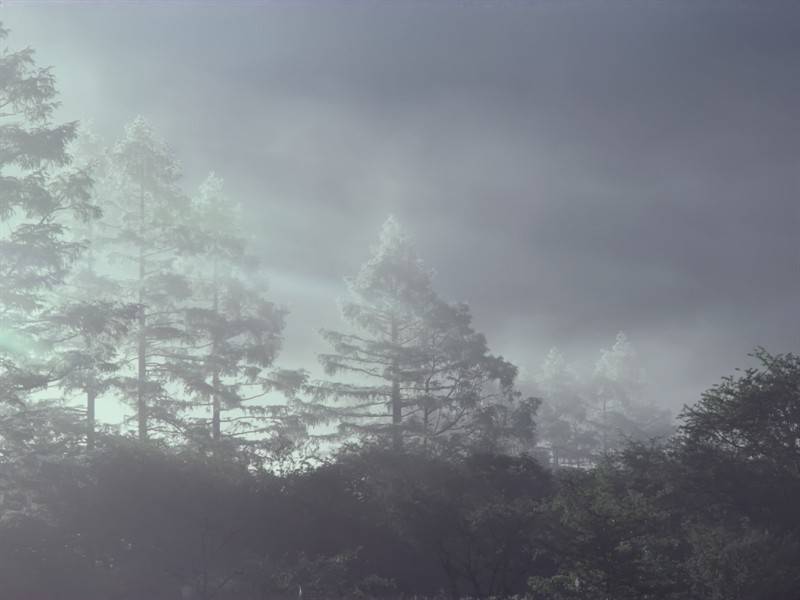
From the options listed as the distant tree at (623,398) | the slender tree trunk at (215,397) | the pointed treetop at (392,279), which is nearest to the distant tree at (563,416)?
the distant tree at (623,398)

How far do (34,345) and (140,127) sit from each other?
53.1ft

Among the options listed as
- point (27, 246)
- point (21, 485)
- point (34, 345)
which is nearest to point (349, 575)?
point (21, 485)

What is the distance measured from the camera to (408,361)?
47.3 metres

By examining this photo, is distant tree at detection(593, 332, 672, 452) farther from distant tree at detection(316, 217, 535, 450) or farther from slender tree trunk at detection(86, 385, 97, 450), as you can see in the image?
slender tree trunk at detection(86, 385, 97, 450)

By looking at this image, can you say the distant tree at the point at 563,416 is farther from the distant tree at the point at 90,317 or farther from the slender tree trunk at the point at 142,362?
the distant tree at the point at 90,317

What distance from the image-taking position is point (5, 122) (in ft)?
90.9

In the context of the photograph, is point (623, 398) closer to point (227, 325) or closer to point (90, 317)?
point (227, 325)

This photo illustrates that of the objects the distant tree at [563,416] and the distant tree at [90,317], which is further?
the distant tree at [563,416]

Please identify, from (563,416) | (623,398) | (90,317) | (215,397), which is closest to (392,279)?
(215,397)

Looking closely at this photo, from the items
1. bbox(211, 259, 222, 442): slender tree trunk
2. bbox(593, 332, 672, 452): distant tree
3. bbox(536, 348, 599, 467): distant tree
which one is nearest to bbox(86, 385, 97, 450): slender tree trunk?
bbox(211, 259, 222, 442): slender tree trunk

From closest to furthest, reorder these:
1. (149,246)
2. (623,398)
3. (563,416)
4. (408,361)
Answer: (149,246)
(408,361)
(563,416)
(623,398)

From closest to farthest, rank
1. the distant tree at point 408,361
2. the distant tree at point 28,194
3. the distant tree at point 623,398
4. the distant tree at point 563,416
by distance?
the distant tree at point 28,194, the distant tree at point 408,361, the distant tree at point 563,416, the distant tree at point 623,398

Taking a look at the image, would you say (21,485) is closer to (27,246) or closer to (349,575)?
(27,246)

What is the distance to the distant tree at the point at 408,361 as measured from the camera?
46.7m
